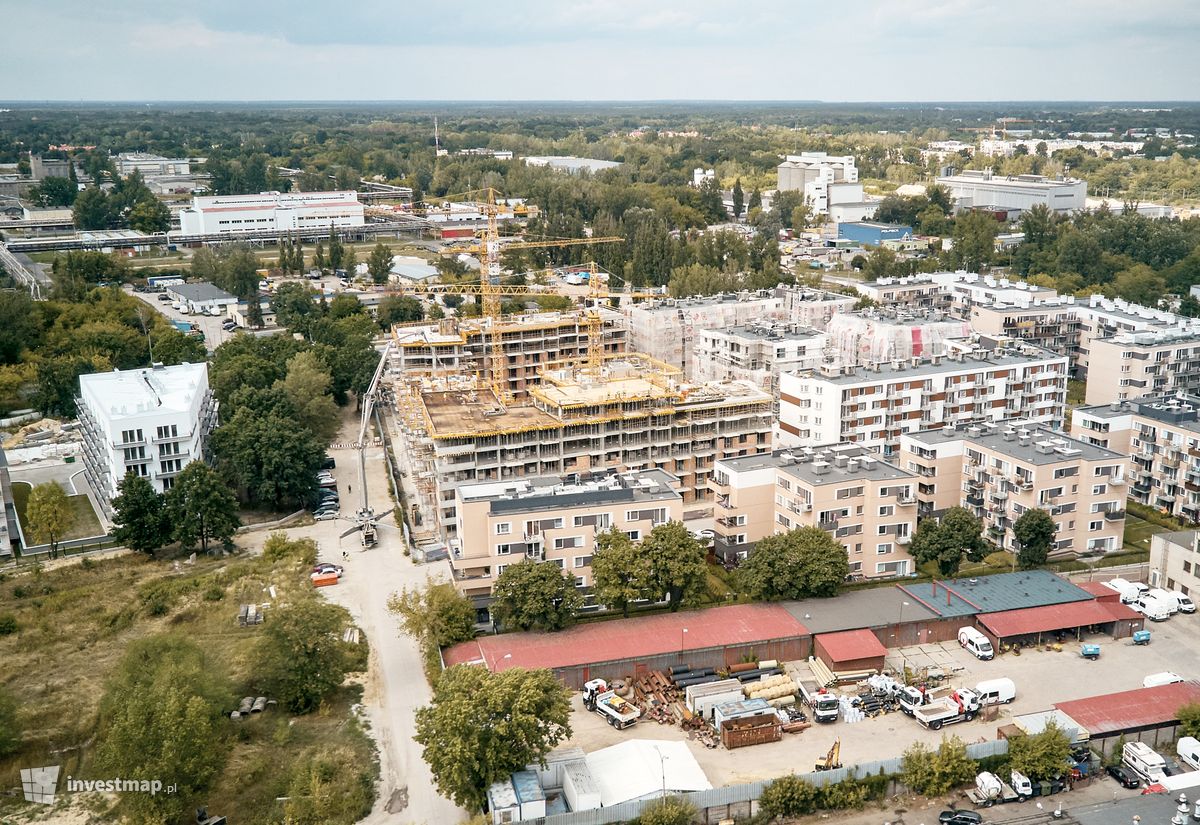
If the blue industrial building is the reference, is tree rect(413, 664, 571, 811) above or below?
below

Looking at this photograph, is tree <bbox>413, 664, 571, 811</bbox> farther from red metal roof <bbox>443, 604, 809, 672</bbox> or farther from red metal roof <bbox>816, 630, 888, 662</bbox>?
red metal roof <bbox>816, 630, 888, 662</bbox>

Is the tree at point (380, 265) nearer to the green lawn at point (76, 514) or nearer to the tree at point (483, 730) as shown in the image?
the green lawn at point (76, 514)

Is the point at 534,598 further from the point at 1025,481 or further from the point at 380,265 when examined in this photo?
the point at 380,265

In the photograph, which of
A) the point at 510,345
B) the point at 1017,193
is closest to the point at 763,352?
the point at 510,345

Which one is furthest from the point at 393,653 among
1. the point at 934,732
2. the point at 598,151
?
the point at 598,151

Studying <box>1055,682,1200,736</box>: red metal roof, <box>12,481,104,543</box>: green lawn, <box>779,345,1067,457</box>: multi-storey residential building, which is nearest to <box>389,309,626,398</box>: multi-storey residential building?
<box>779,345,1067,457</box>: multi-storey residential building

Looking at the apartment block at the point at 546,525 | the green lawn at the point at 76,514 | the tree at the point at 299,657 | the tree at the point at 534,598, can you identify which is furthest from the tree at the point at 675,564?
the green lawn at the point at 76,514
